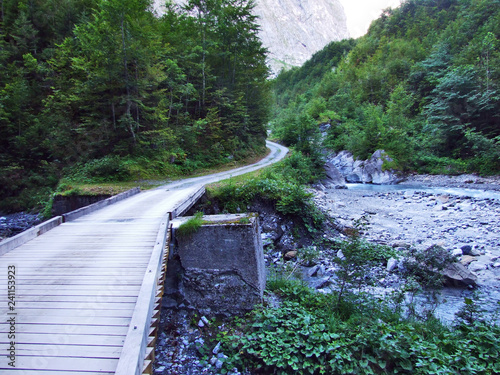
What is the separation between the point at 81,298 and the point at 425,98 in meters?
37.9

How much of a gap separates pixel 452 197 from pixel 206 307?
1722 centimetres

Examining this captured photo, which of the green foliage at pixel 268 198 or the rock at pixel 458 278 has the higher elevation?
the green foliage at pixel 268 198

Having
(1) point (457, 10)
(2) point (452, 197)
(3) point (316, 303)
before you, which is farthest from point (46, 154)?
(1) point (457, 10)

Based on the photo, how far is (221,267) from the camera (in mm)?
5230

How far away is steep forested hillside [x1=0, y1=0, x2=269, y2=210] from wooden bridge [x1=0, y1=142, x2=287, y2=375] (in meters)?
8.48

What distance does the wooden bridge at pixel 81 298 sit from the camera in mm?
2646

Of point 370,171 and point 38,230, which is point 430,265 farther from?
point 370,171

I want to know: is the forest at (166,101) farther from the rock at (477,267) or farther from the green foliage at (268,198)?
the rock at (477,267)

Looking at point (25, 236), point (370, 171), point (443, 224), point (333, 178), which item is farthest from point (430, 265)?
point (370, 171)

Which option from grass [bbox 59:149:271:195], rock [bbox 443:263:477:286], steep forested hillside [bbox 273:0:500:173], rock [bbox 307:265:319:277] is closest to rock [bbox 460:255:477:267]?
rock [bbox 443:263:477:286]

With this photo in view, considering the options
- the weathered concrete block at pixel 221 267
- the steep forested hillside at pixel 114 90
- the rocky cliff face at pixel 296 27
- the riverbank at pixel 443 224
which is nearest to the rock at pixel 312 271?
the riverbank at pixel 443 224

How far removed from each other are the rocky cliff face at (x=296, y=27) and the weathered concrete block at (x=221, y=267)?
126 meters

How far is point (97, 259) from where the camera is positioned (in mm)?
4531

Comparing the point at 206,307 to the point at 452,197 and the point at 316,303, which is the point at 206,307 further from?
the point at 452,197
